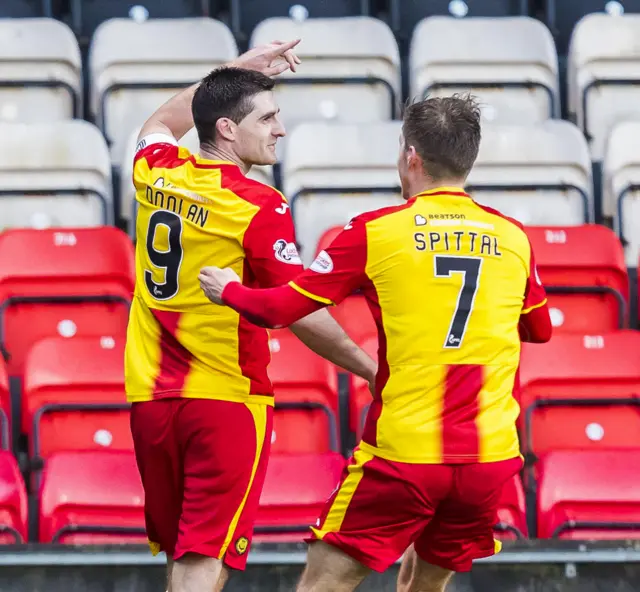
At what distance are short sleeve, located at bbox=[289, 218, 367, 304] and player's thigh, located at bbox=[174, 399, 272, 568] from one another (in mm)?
436

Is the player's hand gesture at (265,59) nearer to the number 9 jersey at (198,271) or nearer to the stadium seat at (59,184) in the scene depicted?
the number 9 jersey at (198,271)

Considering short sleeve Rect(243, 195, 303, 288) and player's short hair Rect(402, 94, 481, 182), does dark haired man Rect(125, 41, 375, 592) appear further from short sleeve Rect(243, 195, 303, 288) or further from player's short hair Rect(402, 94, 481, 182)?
player's short hair Rect(402, 94, 481, 182)

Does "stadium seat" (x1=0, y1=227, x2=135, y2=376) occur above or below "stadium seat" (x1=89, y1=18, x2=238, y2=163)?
below

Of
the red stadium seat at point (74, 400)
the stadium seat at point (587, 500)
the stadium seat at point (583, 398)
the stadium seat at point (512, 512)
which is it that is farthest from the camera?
the stadium seat at point (583, 398)

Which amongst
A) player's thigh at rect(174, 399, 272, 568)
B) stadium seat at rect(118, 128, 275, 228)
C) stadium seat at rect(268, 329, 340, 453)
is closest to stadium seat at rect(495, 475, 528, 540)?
stadium seat at rect(268, 329, 340, 453)

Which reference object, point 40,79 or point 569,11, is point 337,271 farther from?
point 569,11

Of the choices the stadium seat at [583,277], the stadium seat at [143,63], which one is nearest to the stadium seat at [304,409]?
the stadium seat at [583,277]

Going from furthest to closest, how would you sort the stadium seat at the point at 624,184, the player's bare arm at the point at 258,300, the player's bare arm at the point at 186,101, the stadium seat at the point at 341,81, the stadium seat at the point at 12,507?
the stadium seat at the point at 341,81
the stadium seat at the point at 624,184
the stadium seat at the point at 12,507
the player's bare arm at the point at 186,101
the player's bare arm at the point at 258,300

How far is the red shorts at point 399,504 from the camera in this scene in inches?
150

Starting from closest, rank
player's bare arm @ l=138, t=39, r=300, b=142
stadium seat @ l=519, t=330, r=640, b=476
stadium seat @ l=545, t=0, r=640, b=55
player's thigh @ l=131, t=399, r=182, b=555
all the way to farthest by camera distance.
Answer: player's thigh @ l=131, t=399, r=182, b=555, player's bare arm @ l=138, t=39, r=300, b=142, stadium seat @ l=519, t=330, r=640, b=476, stadium seat @ l=545, t=0, r=640, b=55

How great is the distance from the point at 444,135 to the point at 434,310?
0.46 meters

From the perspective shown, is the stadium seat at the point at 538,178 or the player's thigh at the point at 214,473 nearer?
the player's thigh at the point at 214,473

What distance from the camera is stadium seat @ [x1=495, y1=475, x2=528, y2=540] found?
4.97m

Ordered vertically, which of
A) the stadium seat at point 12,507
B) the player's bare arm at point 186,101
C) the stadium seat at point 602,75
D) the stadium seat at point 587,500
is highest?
the player's bare arm at point 186,101
